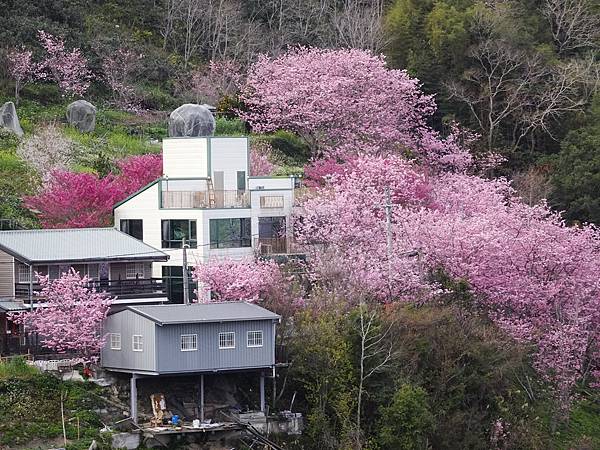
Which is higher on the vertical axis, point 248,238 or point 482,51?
point 482,51

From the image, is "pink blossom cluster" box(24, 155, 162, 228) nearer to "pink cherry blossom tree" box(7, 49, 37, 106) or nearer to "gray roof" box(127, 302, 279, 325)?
"gray roof" box(127, 302, 279, 325)

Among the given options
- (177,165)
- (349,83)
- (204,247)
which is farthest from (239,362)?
(349,83)

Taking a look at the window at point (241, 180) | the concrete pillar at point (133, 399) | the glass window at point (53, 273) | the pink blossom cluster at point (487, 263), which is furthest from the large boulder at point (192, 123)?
the concrete pillar at point (133, 399)

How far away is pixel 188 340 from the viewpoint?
1533 inches

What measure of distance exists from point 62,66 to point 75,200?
19318 mm

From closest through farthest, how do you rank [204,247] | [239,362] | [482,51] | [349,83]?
[239,362]
[204,247]
[349,83]
[482,51]

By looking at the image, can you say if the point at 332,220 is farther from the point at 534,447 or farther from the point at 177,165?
the point at 534,447

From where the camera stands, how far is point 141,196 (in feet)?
156

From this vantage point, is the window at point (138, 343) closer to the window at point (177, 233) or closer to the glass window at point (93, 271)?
the glass window at point (93, 271)

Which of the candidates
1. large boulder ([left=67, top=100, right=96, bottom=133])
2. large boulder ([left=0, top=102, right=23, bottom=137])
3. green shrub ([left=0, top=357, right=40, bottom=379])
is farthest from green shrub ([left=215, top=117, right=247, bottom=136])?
green shrub ([left=0, top=357, right=40, bottom=379])

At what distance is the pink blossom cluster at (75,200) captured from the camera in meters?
46.7

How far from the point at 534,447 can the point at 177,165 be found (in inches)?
590

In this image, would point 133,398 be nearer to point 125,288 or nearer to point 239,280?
point 125,288

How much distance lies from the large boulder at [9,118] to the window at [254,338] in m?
21.2
